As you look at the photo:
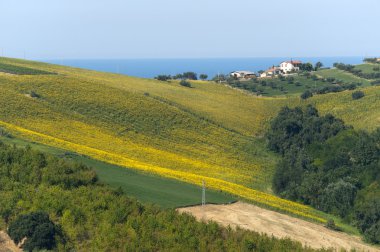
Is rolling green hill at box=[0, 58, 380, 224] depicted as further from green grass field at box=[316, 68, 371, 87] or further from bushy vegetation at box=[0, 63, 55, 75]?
green grass field at box=[316, 68, 371, 87]

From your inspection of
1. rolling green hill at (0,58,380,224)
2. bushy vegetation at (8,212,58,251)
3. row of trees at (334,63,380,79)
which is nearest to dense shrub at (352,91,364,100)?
rolling green hill at (0,58,380,224)

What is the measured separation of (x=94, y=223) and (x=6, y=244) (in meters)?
4.78

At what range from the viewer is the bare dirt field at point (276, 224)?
36.4m

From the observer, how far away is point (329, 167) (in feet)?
204

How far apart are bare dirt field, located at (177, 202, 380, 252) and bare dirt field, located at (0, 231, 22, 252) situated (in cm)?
1209

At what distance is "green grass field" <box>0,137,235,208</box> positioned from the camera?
39.2m

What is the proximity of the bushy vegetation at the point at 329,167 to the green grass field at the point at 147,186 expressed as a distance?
41.8 feet

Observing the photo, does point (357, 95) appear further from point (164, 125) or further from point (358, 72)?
point (358, 72)

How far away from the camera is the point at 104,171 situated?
44938 mm

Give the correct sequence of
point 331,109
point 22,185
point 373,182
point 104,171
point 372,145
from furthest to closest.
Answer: point 331,109 < point 372,145 < point 373,182 < point 104,171 < point 22,185

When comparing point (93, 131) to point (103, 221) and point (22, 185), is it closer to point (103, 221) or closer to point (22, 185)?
point (22, 185)

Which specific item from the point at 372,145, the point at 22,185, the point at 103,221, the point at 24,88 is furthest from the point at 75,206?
the point at 24,88

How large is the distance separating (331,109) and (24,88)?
52717 mm

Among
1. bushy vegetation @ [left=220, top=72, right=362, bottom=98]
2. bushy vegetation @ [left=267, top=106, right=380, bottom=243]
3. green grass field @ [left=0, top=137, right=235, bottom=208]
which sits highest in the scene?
bushy vegetation @ [left=220, top=72, right=362, bottom=98]
